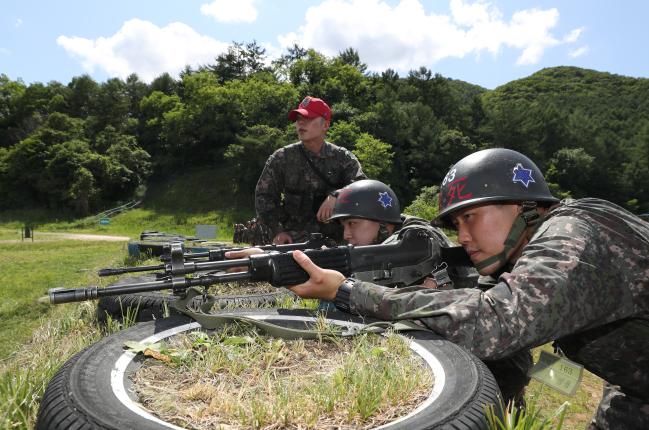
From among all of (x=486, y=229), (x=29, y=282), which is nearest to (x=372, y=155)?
(x=29, y=282)

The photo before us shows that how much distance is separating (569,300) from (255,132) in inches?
1743

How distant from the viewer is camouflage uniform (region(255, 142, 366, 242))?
656 centimetres

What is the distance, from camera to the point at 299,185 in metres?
6.68

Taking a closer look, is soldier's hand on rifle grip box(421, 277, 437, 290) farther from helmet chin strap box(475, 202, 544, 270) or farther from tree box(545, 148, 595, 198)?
tree box(545, 148, 595, 198)

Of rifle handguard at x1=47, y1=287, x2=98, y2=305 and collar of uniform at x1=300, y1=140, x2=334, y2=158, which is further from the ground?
collar of uniform at x1=300, y1=140, x2=334, y2=158

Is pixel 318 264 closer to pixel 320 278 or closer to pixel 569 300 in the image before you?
pixel 320 278

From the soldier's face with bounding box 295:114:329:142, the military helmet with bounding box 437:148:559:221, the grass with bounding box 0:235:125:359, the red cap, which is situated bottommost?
the grass with bounding box 0:235:125:359

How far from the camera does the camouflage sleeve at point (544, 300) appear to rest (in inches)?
80.0

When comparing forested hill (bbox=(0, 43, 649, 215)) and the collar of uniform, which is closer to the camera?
the collar of uniform

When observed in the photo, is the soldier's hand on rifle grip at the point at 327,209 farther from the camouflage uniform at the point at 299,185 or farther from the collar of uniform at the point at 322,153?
the collar of uniform at the point at 322,153

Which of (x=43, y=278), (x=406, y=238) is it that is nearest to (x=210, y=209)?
(x=43, y=278)

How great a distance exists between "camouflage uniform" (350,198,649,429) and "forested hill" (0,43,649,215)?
1495 inches

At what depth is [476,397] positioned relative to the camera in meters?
1.83

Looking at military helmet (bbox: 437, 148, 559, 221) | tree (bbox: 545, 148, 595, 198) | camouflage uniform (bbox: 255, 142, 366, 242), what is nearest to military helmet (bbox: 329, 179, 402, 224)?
military helmet (bbox: 437, 148, 559, 221)
